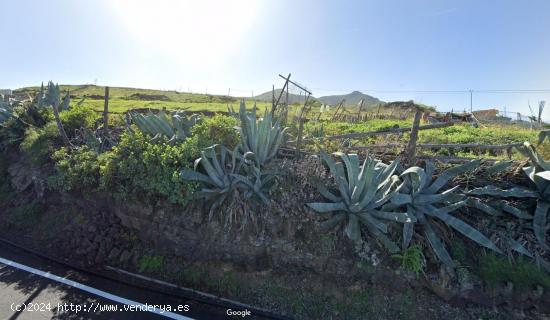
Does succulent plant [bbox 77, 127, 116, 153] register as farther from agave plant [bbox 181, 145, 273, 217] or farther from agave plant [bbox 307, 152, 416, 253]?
agave plant [bbox 307, 152, 416, 253]

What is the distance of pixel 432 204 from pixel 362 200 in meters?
1.09

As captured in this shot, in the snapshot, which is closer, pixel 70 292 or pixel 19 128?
pixel 70 292

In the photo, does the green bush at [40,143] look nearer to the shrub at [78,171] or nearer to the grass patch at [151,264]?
the shrub at [78,171]

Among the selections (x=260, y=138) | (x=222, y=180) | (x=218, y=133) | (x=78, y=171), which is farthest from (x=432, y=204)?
(x=78, y=171)

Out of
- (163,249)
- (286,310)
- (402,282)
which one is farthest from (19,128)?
(402,282)

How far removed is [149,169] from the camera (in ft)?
16.9

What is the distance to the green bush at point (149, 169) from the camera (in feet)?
16.1

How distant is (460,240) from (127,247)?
524cm

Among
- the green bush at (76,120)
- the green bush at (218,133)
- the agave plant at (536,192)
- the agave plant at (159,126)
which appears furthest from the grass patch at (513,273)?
the green bush at (76,120)

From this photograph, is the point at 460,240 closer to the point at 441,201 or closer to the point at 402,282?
the point at 441,201

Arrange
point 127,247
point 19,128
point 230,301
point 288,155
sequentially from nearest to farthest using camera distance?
1. point 230,301
2. point 127,247
3. point 288,155
4. point 19,128

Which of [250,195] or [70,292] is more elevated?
[250,195]

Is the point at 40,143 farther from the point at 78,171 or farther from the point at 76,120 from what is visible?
the point at 78,171

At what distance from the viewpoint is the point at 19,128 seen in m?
8.62
